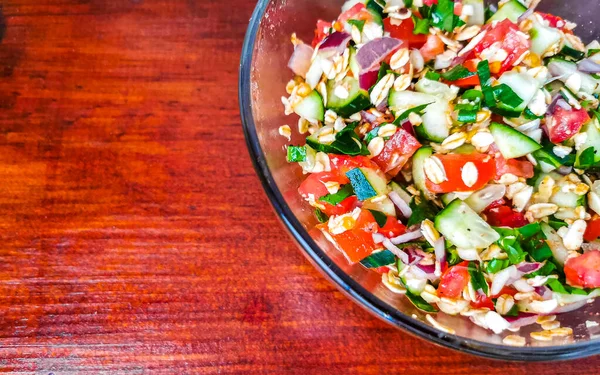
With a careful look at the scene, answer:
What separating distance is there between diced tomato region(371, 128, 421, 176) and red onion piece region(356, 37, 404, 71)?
0.61ft

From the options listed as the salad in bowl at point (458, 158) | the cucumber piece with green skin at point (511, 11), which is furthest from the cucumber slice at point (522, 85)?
the cucumber piece with green skin at point (511, 11)

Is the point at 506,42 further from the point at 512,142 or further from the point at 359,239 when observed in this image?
the point at 359,239

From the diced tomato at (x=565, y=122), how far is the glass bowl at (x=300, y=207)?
0.41 metres

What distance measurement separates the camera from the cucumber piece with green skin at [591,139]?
122 cm

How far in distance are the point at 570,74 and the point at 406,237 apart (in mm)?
613

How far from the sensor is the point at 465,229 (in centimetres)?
112

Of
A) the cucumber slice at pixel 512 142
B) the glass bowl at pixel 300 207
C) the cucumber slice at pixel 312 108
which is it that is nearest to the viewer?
the glass bowl at pixel 300 207

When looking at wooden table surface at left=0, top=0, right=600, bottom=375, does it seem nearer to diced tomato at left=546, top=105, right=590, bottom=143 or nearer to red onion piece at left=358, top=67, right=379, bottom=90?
red onion piece at left=358, top=67, right=379, bottom=90

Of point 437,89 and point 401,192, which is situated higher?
point 437,89

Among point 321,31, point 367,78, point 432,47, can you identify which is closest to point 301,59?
point 321,31

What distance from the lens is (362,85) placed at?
1.26m

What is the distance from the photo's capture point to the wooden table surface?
132 centimetres

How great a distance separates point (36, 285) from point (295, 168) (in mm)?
778

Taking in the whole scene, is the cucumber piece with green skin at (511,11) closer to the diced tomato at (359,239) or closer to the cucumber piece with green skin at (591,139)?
the cucumber piece with green skin at (591,139)
